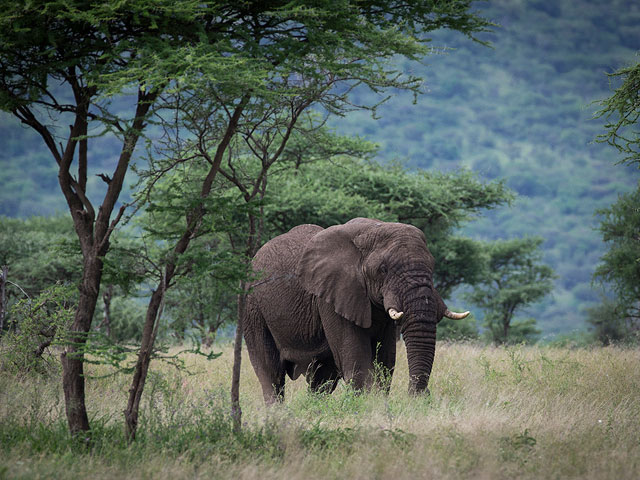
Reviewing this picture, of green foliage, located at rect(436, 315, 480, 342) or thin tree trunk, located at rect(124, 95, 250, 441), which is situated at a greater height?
thin tree trunk, located at rect(124, 95, 250, 441)

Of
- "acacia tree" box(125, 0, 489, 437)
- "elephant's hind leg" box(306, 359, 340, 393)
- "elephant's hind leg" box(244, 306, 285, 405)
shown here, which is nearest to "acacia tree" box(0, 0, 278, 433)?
"acacia tree" box(125, 0, 489, 437)

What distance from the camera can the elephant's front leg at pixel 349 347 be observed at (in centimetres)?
1023

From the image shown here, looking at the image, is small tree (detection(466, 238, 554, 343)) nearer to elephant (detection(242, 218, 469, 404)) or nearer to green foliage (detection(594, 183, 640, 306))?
green foliage (detection(594, 183, 640, 306))

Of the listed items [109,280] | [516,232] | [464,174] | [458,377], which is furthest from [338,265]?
[516,232]

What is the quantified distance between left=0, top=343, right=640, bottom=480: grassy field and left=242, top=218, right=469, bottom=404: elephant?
2.58 feet

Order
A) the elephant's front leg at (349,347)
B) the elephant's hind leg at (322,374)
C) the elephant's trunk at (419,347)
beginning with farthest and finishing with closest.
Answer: the elephant's hind leg at (322,374) < the elephant's front leg at (349,347) < the elephant's trunk at (419,347)

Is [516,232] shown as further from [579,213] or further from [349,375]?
[349,375]

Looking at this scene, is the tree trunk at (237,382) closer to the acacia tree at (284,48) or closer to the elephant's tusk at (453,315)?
the acacia tree at (284,48)

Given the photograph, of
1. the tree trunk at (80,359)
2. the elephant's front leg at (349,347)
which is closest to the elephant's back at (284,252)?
the elephant's front leg at (349,347)

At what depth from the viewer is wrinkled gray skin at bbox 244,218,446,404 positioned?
32.3 ft

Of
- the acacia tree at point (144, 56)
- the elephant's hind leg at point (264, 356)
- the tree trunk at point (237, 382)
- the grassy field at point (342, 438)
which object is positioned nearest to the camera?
the grassy field at point (342, 438)

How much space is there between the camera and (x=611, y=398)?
35.6 ft

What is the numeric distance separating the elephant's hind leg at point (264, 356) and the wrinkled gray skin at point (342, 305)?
0.06 ft

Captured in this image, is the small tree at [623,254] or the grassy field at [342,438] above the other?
the grassy field at [342,438]
